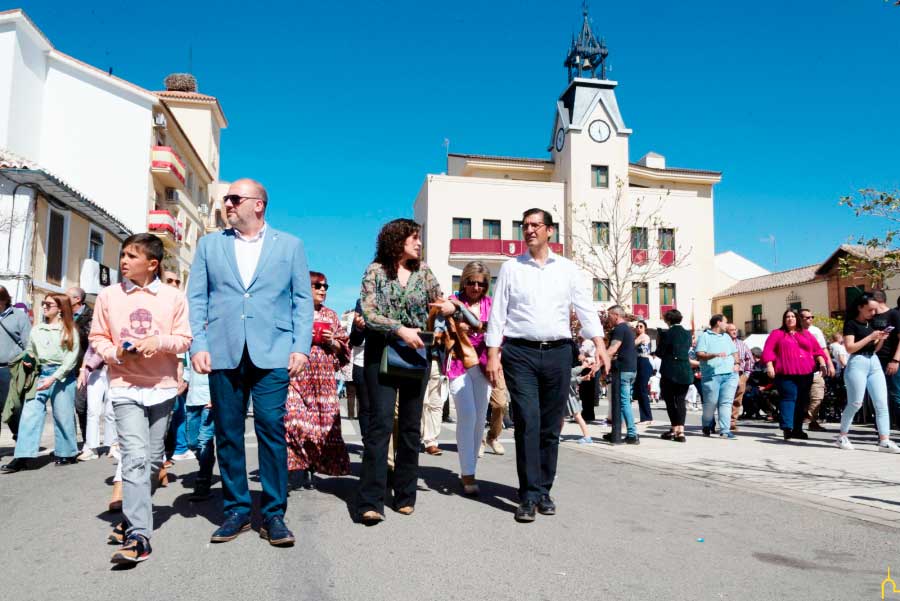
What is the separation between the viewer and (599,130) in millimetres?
43875

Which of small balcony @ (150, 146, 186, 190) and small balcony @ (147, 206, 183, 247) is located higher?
small balcony @ (150, 146, 186, 190)

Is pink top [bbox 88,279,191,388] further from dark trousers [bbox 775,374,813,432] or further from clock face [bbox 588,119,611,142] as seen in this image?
clock face [bbox 588,119,611,142]

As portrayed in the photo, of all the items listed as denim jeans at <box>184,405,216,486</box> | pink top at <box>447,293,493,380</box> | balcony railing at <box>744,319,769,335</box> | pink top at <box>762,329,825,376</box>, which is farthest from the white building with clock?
denim jeans at <box>184,405,216,486</box>

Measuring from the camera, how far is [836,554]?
3914mm

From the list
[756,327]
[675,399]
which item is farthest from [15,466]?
[756,327]

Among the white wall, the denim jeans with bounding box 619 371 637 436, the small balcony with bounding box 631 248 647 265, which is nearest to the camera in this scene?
the denim jeans with bounding box 619 371 637 436

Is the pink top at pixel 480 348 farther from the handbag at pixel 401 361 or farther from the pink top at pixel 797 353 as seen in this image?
the pink top at pixel 797 353

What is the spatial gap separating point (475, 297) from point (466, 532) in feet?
8.85

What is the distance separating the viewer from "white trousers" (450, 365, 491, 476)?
573cm

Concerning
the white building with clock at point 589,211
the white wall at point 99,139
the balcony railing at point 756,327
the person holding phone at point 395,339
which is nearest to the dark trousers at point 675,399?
the person holding phone at point 395,339

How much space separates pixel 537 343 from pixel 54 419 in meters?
5.59

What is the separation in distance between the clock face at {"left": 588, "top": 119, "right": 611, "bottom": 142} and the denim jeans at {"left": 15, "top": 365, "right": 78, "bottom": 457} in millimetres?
39991

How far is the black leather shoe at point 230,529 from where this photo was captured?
4016 mm

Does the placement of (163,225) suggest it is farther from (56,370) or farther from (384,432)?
(384,432)
